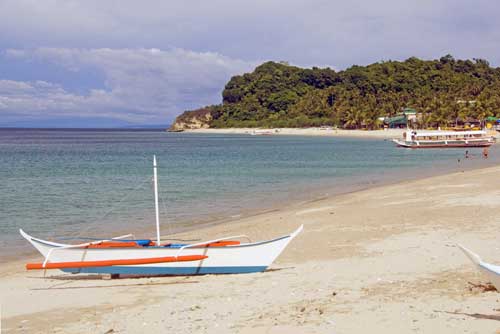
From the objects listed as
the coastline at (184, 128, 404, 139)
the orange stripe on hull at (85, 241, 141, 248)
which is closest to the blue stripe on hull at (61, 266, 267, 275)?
the orange stripe on hull at (85, 241, 141, 248)

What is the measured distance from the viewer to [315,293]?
9.27 metres

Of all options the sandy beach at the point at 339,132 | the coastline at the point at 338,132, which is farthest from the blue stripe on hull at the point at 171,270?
the coastline at the point at 338,132

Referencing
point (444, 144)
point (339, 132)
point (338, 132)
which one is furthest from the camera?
point (338, 132)

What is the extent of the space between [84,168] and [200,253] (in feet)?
125

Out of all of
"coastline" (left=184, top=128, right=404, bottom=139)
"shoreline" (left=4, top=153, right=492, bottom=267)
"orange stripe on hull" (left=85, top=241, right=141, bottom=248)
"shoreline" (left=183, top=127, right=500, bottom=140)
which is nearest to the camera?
"orange stripe on hull" (left=85, top=241, right=141, bottom=248)

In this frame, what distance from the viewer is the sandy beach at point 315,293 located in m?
7.76

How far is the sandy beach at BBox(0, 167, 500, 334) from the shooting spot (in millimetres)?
7758

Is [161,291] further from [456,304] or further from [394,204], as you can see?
[394,204]

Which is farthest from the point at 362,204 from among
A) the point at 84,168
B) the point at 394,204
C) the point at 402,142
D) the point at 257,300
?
the point at 402,142

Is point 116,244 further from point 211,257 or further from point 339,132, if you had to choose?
point 339,132

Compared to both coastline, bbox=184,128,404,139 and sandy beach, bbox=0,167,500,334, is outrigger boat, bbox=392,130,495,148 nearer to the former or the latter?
coastline, bbox=184,128,404,139

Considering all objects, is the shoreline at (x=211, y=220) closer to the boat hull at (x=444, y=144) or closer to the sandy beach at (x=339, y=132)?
the boat hull at (x=444, y=144)

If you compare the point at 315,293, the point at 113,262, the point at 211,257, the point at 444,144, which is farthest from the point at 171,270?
the point at 444,144

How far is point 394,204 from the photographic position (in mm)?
20516
